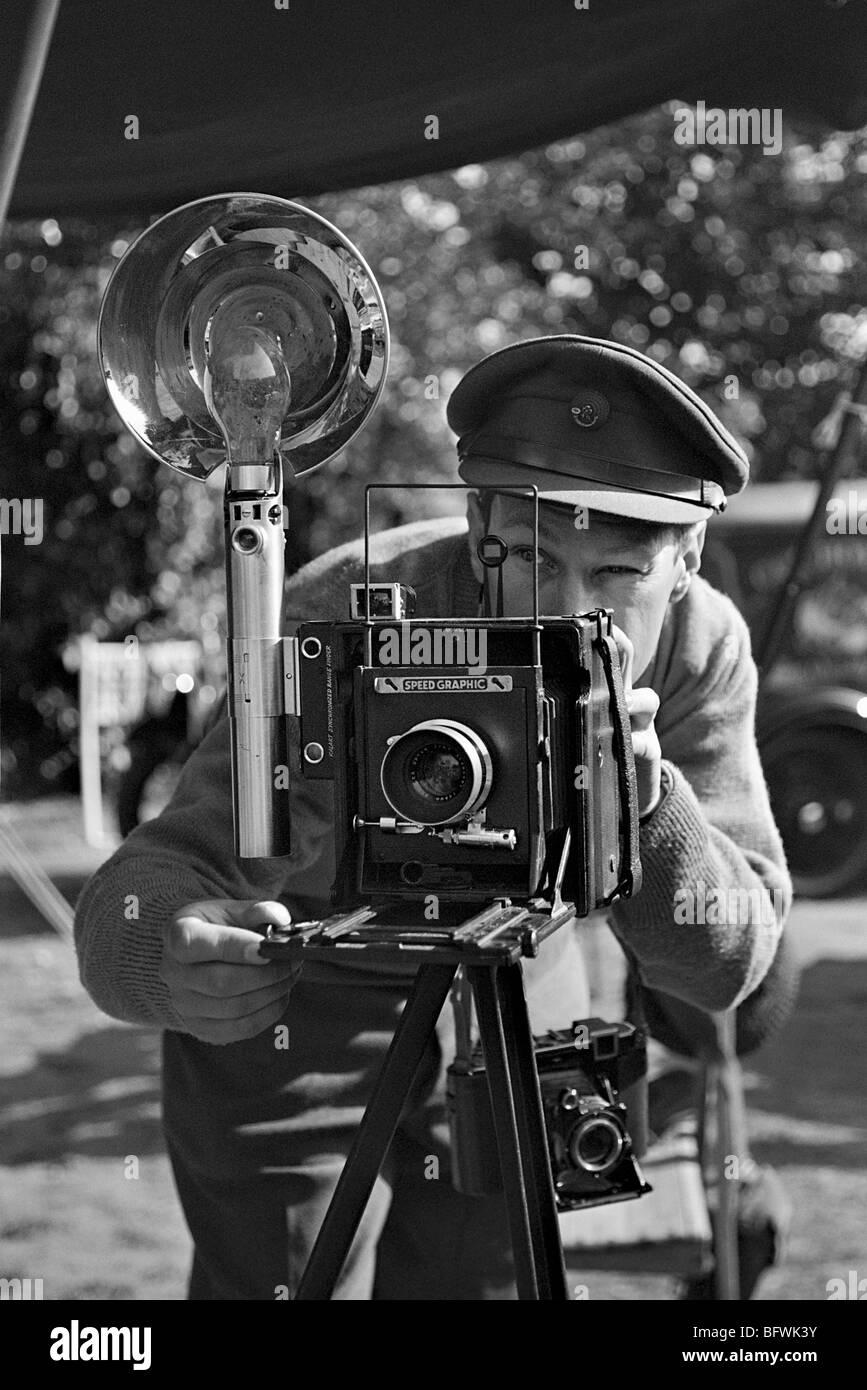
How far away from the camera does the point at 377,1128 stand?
114 cm

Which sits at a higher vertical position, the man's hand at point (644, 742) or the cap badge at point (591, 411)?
the cap badge at point (591, 411)

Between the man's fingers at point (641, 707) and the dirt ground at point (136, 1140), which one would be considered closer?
the man's fingers at point (641, 707)

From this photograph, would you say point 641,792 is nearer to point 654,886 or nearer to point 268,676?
point 654,886

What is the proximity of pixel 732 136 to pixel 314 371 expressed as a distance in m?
1.23

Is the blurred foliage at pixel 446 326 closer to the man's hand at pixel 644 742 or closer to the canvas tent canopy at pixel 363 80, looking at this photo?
the canvas tent canopy at pixel 363 80

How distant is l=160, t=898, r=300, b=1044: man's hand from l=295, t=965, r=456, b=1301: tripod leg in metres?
0.10

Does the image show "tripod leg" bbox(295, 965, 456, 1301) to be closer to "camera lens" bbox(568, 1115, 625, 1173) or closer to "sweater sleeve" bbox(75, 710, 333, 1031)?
"sweater sleeve" bbox(75, 710, 333, 1031)

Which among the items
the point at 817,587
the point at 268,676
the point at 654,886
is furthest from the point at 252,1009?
the point at 817,587

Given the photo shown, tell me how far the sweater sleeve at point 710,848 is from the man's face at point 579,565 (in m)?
0.16

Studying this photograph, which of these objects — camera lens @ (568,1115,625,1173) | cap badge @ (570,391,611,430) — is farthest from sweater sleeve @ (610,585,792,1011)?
cap badge @ (570,391,611,430)

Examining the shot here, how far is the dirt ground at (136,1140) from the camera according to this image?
10.8 ft

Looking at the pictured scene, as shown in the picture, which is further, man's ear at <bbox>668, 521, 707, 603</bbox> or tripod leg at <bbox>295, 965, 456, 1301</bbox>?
man's ear at <bbox>668, 521, 707, 603</bbox>

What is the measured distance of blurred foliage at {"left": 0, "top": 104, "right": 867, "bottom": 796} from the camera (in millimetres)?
3414

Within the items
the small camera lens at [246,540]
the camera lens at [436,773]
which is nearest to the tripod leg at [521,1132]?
the camera lens at [436,773]
